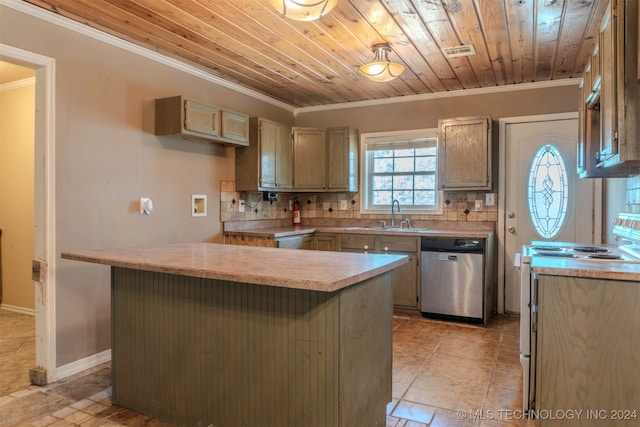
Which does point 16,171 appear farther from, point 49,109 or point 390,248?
point 390,248

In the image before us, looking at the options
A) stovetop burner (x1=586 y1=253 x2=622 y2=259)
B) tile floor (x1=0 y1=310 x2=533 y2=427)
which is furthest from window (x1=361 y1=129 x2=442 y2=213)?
stovetop burner (x1=586 y1=253 x2=622 y2=259)

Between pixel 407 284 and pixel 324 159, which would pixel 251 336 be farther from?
pixel 324 159

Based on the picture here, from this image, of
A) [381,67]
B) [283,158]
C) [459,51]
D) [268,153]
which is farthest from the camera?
[283,158]

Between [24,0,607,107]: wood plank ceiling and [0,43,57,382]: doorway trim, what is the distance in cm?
52

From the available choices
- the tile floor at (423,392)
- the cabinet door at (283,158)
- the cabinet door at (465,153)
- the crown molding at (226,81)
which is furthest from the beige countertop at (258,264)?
the cabinet door at (465,153)

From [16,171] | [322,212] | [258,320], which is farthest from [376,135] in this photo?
[16,171]

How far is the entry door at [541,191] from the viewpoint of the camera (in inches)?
155

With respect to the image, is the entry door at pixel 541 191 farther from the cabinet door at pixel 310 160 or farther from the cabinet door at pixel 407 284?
the cabinet door at pixel 310 160

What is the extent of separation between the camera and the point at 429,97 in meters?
4.59

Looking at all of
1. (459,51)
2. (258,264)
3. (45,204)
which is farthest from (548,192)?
(45,204)

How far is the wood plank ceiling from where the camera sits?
254 centimetres

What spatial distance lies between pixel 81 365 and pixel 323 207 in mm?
3178

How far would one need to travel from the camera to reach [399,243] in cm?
418

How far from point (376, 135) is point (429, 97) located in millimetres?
746
